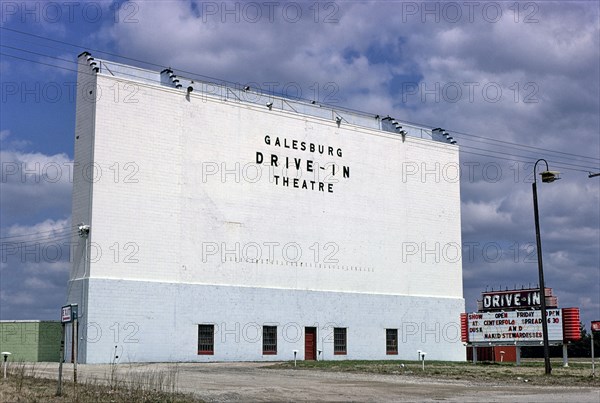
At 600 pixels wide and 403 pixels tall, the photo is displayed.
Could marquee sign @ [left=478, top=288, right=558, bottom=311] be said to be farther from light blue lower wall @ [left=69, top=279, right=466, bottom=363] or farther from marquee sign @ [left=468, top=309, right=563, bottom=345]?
light blue lower wall @ [left=69, top=279, right=466, bottom=363]

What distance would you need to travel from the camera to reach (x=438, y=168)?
182 ft

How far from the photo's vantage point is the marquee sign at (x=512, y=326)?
41.2 metres

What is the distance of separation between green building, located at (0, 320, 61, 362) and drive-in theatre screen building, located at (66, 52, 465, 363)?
146 inches

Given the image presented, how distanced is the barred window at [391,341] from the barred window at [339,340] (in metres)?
3.61

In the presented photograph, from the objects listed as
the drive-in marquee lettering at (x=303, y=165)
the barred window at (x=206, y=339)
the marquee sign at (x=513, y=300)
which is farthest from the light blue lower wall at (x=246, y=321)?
the drive-in marquee lettering at (x=303, y=165)

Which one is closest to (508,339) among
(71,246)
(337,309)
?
(337,309)

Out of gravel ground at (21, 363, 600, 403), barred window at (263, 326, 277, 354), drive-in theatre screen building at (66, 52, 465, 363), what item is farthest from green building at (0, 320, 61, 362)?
gravel ground at (21, 363, 600, 403)

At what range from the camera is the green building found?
139 ft

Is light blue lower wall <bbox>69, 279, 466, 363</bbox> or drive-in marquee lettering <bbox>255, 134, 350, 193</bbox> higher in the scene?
drive-in marquee lettering <bbox>255, 134, 350, 193</bbox>

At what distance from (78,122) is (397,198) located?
72.7 feet

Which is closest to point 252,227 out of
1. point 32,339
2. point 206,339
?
point 206,339

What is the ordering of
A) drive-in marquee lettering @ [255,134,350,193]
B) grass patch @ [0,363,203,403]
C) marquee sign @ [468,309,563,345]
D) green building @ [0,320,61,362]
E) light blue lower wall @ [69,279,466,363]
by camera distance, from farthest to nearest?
1. drive-in marquee lettering @ [255,134,350,193]
2. green building @ [0,320,61,362]
3. marquee sign @ [468,309,563,345]
4. light blue lower wall @ [69,279,466,363]
5. grass patch @ [0,363,203,403]

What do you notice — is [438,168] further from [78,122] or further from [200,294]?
[78,122]

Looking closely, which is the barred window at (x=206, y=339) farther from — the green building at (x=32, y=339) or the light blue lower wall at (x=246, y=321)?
the green building at (x=32, y=339)
